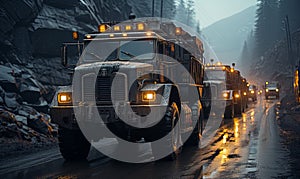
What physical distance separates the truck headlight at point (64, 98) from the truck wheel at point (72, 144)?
77 cm

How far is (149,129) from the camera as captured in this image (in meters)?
8.78

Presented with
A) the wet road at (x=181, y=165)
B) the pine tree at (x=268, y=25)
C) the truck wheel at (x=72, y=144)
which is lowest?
the wet road at (x=181, y=165)

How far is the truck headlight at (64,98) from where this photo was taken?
8891 mm

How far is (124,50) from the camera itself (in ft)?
31.9

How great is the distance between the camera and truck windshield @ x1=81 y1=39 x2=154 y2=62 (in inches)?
381

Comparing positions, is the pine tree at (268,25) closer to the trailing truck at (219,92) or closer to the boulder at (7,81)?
the trailing truck at (219,92)

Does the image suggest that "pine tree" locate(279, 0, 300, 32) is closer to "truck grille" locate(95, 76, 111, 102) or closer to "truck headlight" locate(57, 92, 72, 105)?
"truck grille" locate(95, 76, 111, 102)

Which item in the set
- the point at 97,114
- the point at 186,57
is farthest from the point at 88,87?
the point at 186,57

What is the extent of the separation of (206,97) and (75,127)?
38.6 feet

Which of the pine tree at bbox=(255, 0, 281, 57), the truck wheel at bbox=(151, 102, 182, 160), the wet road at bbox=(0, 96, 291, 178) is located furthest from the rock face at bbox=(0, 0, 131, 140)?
the pine tree at bbox=(255, 0, 281, 57)

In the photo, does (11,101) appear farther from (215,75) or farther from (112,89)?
(215,75)

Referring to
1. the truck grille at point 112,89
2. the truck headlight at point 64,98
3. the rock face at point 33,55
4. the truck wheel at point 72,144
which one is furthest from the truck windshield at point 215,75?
the truck headlight at point 64,98

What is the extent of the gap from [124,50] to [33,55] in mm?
15762

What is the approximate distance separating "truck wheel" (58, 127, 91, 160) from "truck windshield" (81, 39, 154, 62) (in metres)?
1.91
